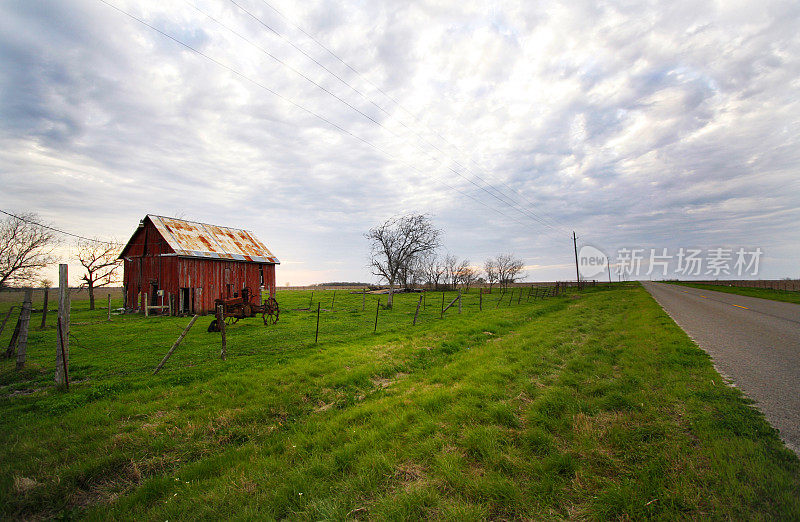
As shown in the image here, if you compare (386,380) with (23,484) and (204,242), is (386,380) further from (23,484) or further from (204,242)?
(204,242)

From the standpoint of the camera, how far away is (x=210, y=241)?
30531 mm

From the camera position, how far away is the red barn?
87.2 feet

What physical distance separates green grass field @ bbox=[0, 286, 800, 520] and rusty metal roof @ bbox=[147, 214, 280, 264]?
20478 mm

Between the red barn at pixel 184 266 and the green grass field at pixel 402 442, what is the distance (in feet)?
62.0

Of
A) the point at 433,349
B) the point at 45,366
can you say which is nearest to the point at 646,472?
the point at 433,349

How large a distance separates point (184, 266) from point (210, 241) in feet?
14.9

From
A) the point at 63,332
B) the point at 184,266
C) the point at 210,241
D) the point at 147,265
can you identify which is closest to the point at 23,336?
the point at 63,332

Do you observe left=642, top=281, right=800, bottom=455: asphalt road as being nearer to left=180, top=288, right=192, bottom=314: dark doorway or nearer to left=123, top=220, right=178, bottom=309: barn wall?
left=180, top=288, right=192, bottom=314: dark doorway

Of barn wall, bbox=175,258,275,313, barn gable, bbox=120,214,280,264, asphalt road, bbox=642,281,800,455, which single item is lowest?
asphalt road, bbox=642,281,800,455

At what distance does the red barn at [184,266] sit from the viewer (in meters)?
26.6

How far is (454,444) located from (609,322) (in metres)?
13.9

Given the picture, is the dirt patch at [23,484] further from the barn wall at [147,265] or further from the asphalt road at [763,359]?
the barn wall at [147,265]

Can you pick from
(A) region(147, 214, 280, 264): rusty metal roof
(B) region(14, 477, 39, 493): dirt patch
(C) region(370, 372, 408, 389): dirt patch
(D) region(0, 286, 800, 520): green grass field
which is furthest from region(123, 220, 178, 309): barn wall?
(B) region(14, 477, 39, 493): dirt patch

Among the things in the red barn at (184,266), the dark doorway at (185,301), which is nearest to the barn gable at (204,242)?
the red barn at (184,266)
